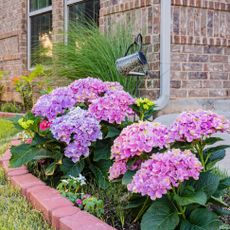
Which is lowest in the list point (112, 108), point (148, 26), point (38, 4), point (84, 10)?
point (112, 108)

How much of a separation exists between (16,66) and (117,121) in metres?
7.78

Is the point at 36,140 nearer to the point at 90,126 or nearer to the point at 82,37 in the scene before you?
the point at 90,126

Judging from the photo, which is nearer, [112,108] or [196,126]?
[196,126]

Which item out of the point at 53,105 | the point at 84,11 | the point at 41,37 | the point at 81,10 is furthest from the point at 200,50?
the point at 41,37

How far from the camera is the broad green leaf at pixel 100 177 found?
3.00m

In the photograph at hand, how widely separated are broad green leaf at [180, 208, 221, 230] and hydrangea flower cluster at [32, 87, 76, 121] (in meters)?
1.43

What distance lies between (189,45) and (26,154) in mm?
3183

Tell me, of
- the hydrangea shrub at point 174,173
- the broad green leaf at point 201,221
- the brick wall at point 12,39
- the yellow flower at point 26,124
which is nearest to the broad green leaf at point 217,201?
the hydrangea shrub at point 174,173

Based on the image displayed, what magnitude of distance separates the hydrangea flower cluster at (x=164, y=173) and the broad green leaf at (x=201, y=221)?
17 cm

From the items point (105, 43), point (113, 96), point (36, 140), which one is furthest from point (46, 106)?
point (105, 43)

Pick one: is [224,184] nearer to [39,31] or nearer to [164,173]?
[164,173]

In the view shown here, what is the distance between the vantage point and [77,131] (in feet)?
9.80

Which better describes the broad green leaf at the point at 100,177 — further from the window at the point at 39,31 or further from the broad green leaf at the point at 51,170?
the window at the point at 39,31

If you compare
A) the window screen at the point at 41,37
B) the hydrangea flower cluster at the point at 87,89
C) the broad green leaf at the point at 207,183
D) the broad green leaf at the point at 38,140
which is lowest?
the broad green leaf at the point at 207,183
